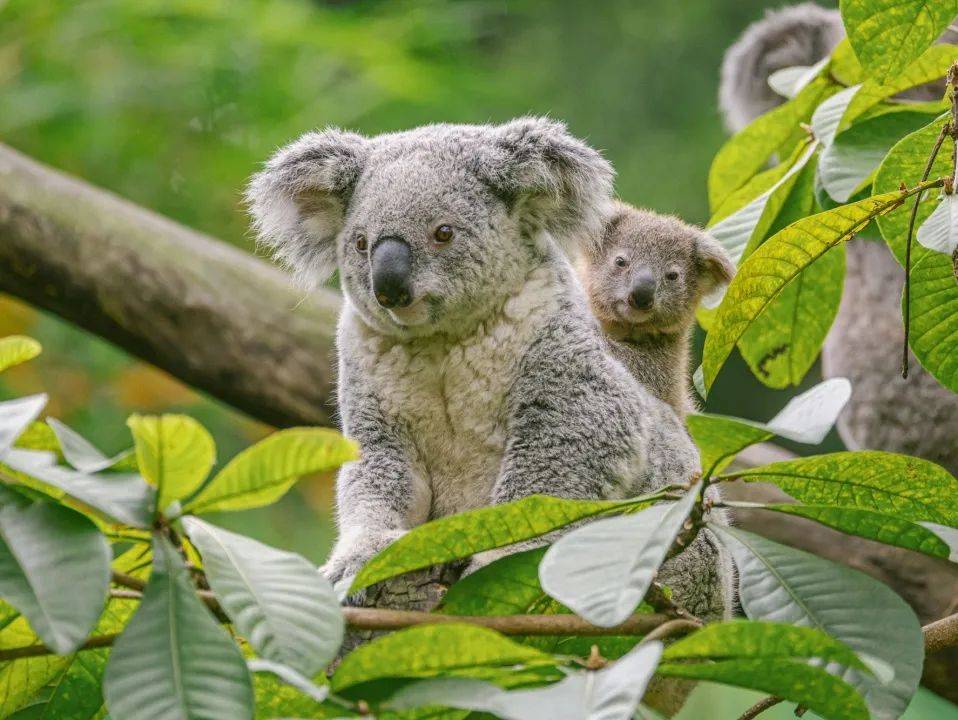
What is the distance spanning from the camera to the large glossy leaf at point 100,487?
3.69ft

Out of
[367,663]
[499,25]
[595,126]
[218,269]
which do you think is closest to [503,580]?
[367,663]

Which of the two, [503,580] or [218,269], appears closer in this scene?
[503,580]

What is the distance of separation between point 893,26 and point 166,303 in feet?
9.39

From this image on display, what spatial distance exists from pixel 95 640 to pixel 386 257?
1017 millimetres

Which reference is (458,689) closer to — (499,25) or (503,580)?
(503,580)

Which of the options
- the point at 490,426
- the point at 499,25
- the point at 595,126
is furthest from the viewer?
the point at 499,25

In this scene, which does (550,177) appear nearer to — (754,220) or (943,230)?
(754,220)

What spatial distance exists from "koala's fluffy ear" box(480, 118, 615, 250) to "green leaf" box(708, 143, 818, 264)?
0.27 m

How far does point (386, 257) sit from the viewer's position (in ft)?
7.11

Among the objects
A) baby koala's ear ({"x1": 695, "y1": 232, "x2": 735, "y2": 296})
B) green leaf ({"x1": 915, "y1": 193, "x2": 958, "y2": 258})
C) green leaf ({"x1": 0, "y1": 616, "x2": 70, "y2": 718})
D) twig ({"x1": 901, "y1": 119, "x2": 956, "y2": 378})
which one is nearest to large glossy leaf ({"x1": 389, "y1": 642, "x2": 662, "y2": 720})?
green leaf ({"x1": 0, "y1": 616, "x2": 70, "y2": 718})

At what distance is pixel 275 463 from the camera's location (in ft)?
3.98

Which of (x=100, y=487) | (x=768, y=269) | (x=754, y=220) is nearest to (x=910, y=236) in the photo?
(x=768, y=269)

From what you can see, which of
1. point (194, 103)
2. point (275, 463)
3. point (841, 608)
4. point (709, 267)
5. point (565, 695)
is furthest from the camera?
point (194, 103)

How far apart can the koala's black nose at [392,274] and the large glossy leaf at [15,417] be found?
39.6 inches
